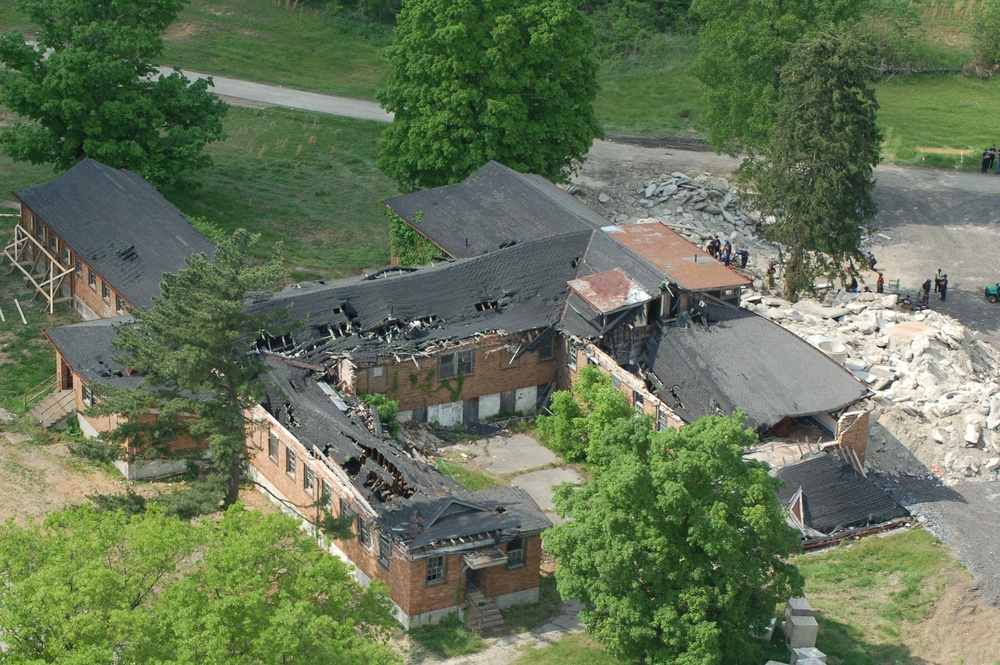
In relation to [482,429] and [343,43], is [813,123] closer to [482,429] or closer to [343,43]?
[482,429]

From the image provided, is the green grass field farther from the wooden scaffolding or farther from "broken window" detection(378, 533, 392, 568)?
"broken window" detection(378, 533, 392, 568)

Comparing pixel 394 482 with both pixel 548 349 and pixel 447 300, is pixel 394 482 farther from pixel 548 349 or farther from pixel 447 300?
pixel 548 349

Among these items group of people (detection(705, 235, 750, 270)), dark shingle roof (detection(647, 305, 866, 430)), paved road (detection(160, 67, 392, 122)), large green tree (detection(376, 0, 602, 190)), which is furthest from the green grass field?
dark shingle roof (detection(647, 305, 866, 430))

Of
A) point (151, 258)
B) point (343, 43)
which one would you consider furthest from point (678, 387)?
point (343, 43)

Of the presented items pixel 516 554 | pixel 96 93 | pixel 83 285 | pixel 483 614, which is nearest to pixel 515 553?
pixel 516 554

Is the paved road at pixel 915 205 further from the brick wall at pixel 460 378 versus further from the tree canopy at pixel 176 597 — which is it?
the tree canopy at pixel 176 597

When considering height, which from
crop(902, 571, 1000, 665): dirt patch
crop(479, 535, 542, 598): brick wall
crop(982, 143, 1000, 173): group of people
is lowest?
crop(902, 571, 1000, 665): dirt patch
